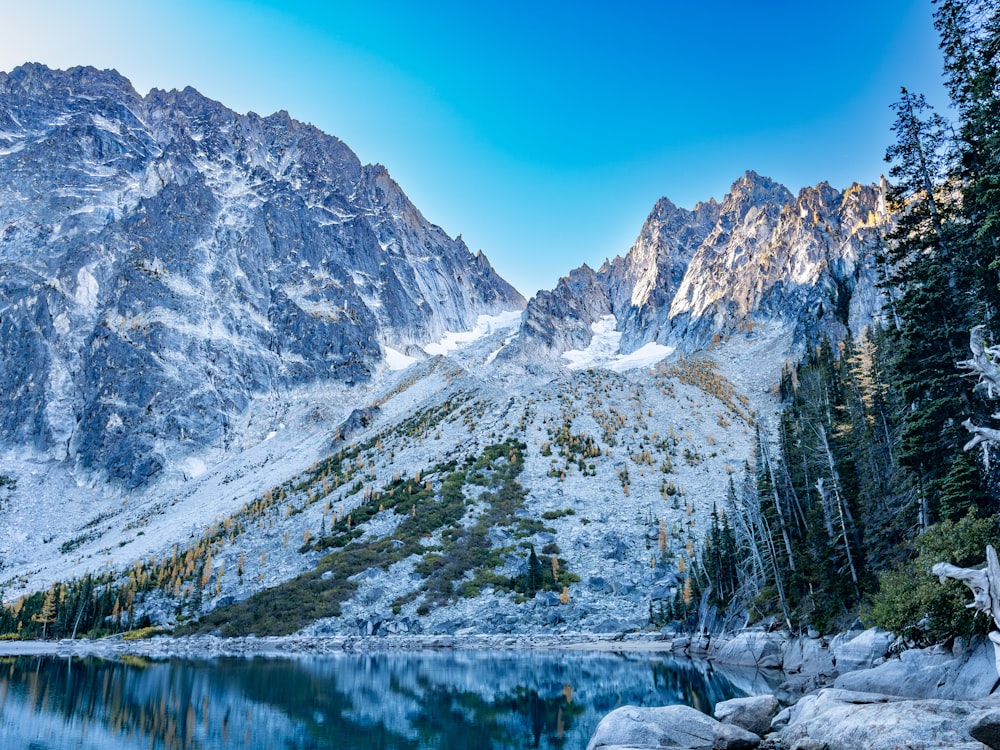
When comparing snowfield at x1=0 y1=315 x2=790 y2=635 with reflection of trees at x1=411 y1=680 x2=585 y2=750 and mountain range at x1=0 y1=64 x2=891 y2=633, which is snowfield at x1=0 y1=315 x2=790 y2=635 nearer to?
mountain range at x1=0 y1=64 x2=891 y2=633

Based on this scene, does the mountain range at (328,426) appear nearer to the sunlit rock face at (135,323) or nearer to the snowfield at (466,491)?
the snowfield at (466,491)

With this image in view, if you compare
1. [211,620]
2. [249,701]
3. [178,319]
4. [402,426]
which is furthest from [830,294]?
[178,319]

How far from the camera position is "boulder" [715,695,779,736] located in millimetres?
20438

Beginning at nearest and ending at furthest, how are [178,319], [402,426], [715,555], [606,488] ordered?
[715,555], [606,488], [402,426], [178,319]

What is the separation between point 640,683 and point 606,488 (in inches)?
1972

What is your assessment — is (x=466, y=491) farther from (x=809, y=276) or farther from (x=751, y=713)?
(x=809, y=276)

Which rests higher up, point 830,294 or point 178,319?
point 178,319

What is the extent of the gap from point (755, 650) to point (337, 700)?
26.8 meters

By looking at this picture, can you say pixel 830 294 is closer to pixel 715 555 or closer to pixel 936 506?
pixel 715 555

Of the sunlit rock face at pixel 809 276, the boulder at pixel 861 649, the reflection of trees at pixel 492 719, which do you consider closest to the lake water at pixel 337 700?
the reflection of trees at pixel 492 719

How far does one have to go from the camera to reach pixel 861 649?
87.4ft

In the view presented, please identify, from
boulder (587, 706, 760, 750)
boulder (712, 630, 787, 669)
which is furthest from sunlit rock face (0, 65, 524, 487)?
boulder (587, 706, 760, 750)

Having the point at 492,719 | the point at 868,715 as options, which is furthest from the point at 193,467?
the point at 868,715

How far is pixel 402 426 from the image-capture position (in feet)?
403
